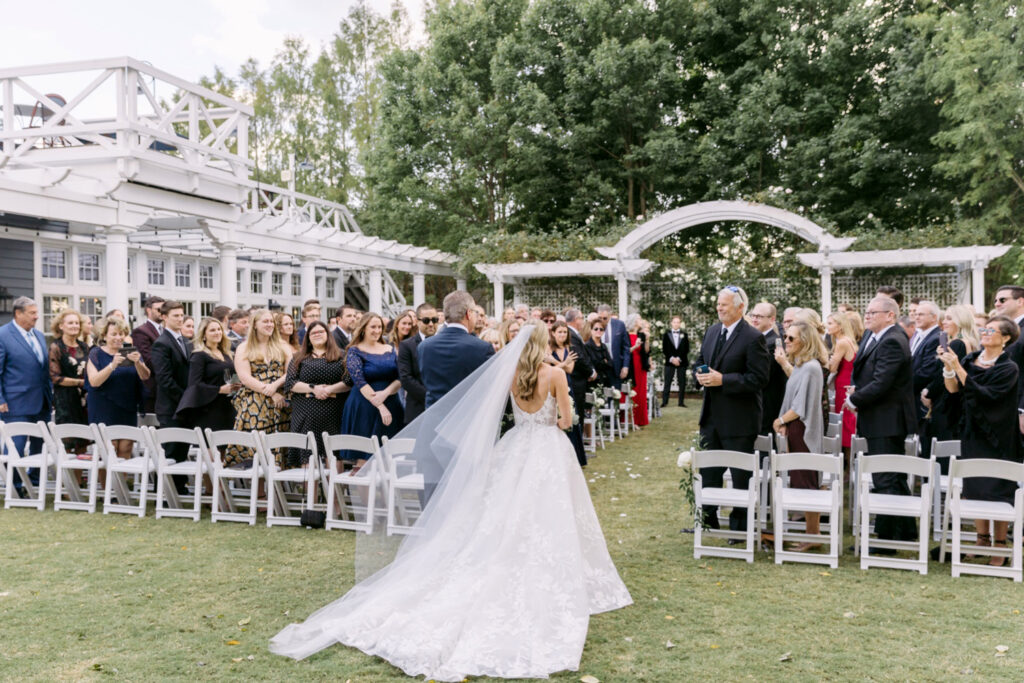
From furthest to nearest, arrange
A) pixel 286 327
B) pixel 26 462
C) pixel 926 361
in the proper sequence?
pixel 286 327 → pixel 26 462 → pixel 926 361

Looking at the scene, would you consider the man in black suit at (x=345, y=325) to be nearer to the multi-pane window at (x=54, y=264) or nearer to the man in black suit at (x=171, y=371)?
the man in black suit at (x=171, y=371)

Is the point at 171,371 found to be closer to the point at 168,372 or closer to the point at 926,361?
the point at 168,372

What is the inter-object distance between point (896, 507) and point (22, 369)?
857 centimetres

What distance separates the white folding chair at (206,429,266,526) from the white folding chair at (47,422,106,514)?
3.46 feet

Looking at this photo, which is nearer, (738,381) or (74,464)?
(738,381)

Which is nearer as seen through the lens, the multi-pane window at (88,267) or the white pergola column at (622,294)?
the multi-pane window at (88,267)

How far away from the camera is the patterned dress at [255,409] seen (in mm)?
7770

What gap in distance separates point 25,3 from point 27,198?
16394 millimetres

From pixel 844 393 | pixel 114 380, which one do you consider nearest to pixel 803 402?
pixel 844 393

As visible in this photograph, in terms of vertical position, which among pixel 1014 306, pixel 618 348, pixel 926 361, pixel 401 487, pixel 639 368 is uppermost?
pixel 1014 306

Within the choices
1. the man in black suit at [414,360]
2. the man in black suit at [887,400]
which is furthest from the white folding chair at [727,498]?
the man in black suit at [414,360]

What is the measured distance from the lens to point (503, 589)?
4.48 m

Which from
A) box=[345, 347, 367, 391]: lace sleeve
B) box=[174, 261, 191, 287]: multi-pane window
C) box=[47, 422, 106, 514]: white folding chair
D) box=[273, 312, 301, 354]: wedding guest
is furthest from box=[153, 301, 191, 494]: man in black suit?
box=[174, 261, 191, 287]: multi-pane window

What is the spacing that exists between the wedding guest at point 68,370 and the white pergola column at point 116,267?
272 centimetres
